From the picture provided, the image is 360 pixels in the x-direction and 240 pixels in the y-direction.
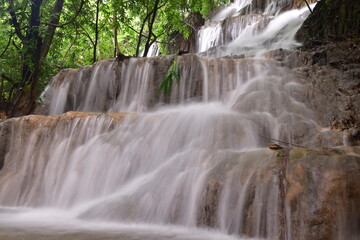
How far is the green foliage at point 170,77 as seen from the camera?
5.78m

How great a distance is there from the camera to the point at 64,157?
4.39 m

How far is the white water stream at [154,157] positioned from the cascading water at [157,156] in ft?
0.04

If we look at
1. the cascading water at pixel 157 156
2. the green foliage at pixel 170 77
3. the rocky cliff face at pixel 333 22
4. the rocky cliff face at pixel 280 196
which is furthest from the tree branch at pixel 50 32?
the rocky cliff face at pixel 333 22

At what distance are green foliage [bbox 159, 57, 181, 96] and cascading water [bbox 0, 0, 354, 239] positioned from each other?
22cm

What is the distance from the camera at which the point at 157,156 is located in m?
3.98

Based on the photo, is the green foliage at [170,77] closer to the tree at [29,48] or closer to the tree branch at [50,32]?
the tree at [29,48]

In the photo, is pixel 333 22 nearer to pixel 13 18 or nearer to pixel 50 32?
pixel 50 32

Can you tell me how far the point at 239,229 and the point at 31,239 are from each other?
174cm

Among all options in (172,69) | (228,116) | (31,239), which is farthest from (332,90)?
(31,239)

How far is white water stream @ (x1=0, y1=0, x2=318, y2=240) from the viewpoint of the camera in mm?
2740

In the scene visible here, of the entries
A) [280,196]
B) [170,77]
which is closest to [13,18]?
[170,77]

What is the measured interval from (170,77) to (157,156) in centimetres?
→ 227

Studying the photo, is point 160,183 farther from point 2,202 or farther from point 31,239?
point 2,202

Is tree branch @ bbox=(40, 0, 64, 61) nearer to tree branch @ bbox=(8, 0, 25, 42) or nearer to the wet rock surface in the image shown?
tree branch @ bbox=(8, 0, 25, 42)
